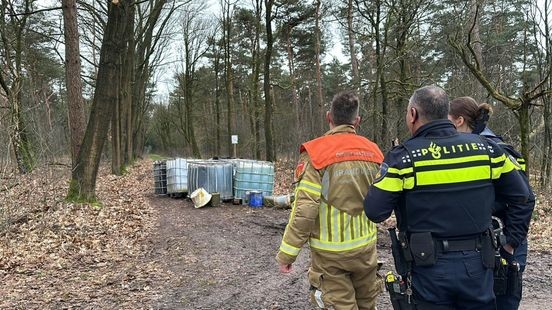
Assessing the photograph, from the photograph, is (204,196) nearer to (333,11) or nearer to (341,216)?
(341,216)

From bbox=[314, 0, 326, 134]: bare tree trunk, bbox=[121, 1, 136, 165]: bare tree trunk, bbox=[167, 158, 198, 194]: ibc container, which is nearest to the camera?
bbox=[167, 158, 198, 194]: ibc container

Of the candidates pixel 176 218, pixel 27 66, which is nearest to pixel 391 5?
pixel 176 218

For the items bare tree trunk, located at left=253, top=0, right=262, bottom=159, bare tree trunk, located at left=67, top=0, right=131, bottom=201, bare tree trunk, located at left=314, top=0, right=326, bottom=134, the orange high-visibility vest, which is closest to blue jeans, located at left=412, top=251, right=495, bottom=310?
the orange high-visibility vest

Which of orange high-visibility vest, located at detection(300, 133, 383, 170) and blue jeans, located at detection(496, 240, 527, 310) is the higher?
orange high-visibility vest, located at detection(300, 133, 383, 170)

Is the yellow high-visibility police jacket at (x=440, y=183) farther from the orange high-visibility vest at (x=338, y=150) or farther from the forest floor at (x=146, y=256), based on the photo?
the forest floor at (x=146, y=256)

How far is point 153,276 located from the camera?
642 centimetres

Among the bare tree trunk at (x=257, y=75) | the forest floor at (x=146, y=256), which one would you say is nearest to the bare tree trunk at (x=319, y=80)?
the bare tree trunk at (x=257, y=75)

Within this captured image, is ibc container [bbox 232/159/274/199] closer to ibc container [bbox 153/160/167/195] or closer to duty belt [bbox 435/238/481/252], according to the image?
ibc container [bbox 153/160/167/195]

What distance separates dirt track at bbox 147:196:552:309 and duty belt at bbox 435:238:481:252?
106 inches

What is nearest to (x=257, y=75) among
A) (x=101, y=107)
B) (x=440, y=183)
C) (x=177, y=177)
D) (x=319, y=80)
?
(x=319, y=80)

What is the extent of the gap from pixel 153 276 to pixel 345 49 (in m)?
27.1

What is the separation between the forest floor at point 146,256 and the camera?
17.7 ft

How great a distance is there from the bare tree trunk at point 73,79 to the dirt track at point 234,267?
3284 mm

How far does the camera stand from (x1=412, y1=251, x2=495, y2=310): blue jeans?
240 cm
